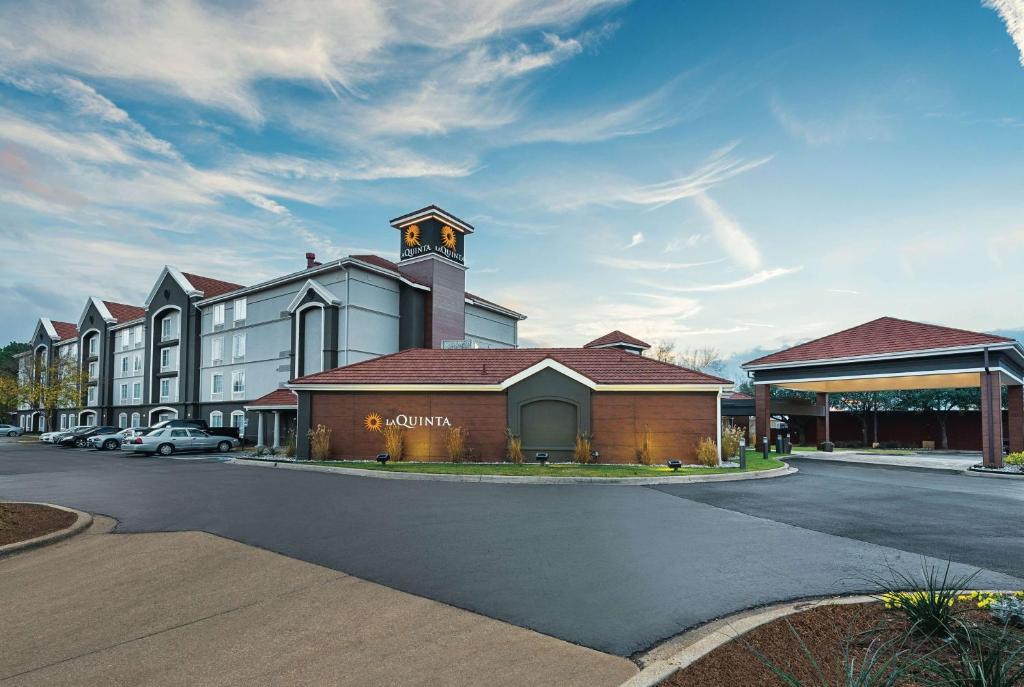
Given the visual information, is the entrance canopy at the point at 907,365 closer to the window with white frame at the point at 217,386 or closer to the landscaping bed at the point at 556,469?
the landscaping bed at the point at 556,469

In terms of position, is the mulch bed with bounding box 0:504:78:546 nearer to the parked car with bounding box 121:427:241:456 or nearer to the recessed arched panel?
the recessed arched panel

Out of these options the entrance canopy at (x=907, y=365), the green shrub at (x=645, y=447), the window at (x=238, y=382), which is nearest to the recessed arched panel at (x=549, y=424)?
the green shrub at (x=645, y=447)

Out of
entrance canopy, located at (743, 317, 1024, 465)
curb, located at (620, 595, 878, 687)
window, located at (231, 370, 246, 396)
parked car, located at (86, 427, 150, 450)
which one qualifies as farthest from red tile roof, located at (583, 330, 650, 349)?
curb, located at (620, 595, 878, 687)

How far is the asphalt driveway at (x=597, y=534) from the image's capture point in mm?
6152

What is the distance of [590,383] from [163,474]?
51.1 ft

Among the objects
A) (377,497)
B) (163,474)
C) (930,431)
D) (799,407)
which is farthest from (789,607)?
(930,431)

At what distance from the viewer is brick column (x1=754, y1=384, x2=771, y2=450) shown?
101 feet

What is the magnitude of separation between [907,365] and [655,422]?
41.5 ft

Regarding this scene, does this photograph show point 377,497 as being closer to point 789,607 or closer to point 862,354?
point 789,607

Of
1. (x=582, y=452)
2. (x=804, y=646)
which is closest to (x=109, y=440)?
(x=582, y=452)

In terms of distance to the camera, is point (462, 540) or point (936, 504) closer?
point (462, 540)

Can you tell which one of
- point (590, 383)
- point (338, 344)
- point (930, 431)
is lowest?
point (930, 431)

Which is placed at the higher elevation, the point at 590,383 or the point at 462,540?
the point at 590,383

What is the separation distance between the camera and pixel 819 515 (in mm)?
11539
